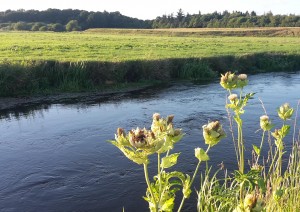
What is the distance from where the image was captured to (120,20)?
96500 mm

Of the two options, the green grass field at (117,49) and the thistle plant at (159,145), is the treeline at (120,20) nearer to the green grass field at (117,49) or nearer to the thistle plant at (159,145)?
the green grass field at (117,49)

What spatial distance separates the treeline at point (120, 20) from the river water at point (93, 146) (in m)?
65.5

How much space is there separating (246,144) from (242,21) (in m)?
75.3

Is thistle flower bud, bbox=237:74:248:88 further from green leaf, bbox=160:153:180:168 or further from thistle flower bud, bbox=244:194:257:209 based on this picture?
thistle flower bud, bbox=244:194:257:209

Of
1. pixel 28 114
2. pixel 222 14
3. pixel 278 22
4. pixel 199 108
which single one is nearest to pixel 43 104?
pixel 28 114

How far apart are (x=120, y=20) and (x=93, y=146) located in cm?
9003

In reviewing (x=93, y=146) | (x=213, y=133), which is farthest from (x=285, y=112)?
(x=93, y=146)

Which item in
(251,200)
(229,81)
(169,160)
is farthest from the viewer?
(229,81)

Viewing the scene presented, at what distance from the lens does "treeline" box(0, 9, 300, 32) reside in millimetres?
78125

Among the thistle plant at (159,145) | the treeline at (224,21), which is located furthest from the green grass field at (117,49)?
the treeline at (224,21)

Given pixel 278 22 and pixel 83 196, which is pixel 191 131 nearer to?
pixel 83 196

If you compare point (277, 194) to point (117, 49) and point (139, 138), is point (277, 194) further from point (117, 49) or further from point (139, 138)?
point (117, 49)

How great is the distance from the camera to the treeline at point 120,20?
256 feet

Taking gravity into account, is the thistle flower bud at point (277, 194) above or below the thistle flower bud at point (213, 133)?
below
